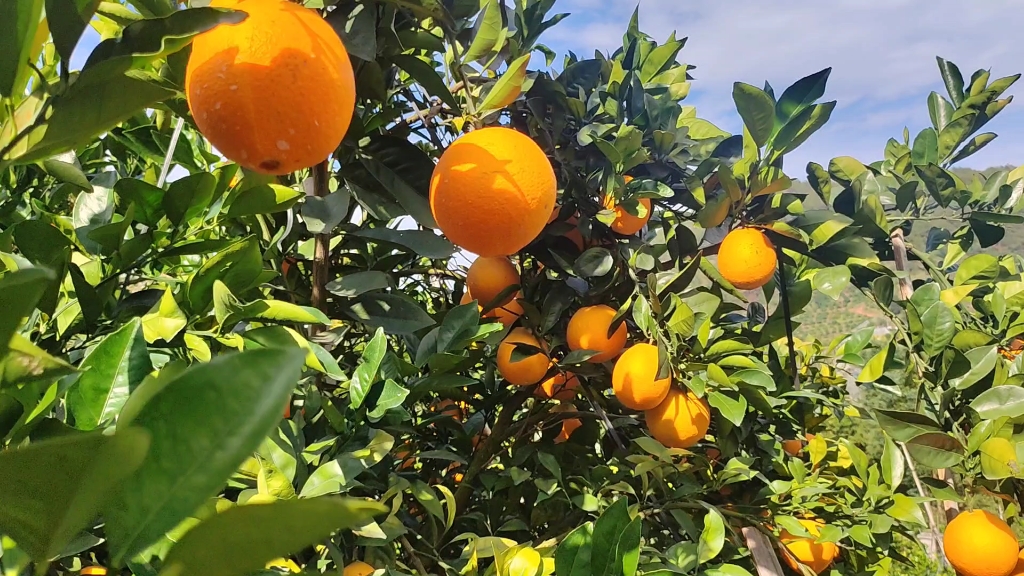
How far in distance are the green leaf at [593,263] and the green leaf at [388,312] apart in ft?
1.07

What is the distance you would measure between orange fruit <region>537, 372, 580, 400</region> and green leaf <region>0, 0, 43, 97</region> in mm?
1049

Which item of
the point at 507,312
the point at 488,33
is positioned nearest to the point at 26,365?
the point at 488,33

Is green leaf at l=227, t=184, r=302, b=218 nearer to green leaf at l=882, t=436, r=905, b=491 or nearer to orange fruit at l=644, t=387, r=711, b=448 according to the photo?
orange fruit at l=644, t=387, r=711, b=448

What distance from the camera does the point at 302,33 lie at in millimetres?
516

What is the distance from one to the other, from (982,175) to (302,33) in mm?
1334

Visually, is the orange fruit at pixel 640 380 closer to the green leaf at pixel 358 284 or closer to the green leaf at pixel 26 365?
the green leaf at pixel 358 284

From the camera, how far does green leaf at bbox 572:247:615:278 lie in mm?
1049

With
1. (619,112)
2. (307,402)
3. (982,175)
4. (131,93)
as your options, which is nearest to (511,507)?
(307,402)

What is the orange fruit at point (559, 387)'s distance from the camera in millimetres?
1271

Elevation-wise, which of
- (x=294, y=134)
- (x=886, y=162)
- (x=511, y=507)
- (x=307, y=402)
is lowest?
(x=511, y=507)

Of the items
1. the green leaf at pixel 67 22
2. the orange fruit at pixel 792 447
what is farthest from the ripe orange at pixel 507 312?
the green leaf at pixel 67 22

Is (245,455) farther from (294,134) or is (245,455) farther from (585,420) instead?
(585,420)

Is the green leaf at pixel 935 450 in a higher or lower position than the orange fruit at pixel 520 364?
higher

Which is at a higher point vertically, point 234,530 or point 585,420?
point 234,530
